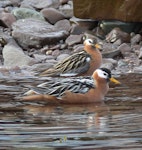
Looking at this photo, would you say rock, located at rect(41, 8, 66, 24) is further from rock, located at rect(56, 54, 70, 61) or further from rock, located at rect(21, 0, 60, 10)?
rock, located at rect(56, 54, 70, 61)

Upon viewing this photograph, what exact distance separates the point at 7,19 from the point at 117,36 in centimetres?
311

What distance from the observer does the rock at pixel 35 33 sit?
49.7 ft

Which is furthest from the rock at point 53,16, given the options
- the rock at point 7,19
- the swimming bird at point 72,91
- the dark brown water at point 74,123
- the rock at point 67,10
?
the swimming bird at point 72,91

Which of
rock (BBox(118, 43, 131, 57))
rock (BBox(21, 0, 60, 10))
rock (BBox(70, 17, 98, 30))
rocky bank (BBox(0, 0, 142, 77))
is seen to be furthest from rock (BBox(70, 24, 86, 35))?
rock (BBox(21, 0, 60, 10))

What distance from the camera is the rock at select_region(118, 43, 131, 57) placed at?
559 inches

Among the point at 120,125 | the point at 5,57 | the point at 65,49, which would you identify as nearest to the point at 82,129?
the point at 120,125

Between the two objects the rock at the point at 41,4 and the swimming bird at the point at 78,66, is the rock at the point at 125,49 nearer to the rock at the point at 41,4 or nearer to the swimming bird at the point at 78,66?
the swimming bird at the point at 78,66

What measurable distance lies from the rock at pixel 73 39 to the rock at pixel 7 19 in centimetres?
184

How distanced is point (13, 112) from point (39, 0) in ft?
34.9

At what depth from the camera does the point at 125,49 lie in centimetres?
1447

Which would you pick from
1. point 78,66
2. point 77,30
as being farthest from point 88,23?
point 78,66

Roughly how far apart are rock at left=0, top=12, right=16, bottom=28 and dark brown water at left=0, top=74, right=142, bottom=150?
6489mm

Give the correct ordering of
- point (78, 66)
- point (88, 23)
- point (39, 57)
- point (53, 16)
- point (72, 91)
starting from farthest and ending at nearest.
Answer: point (53, 16) < point (88, 23) < point (39, 57) < point (78, 66) < point (72, 91)

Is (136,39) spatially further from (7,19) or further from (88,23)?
(7,19)
